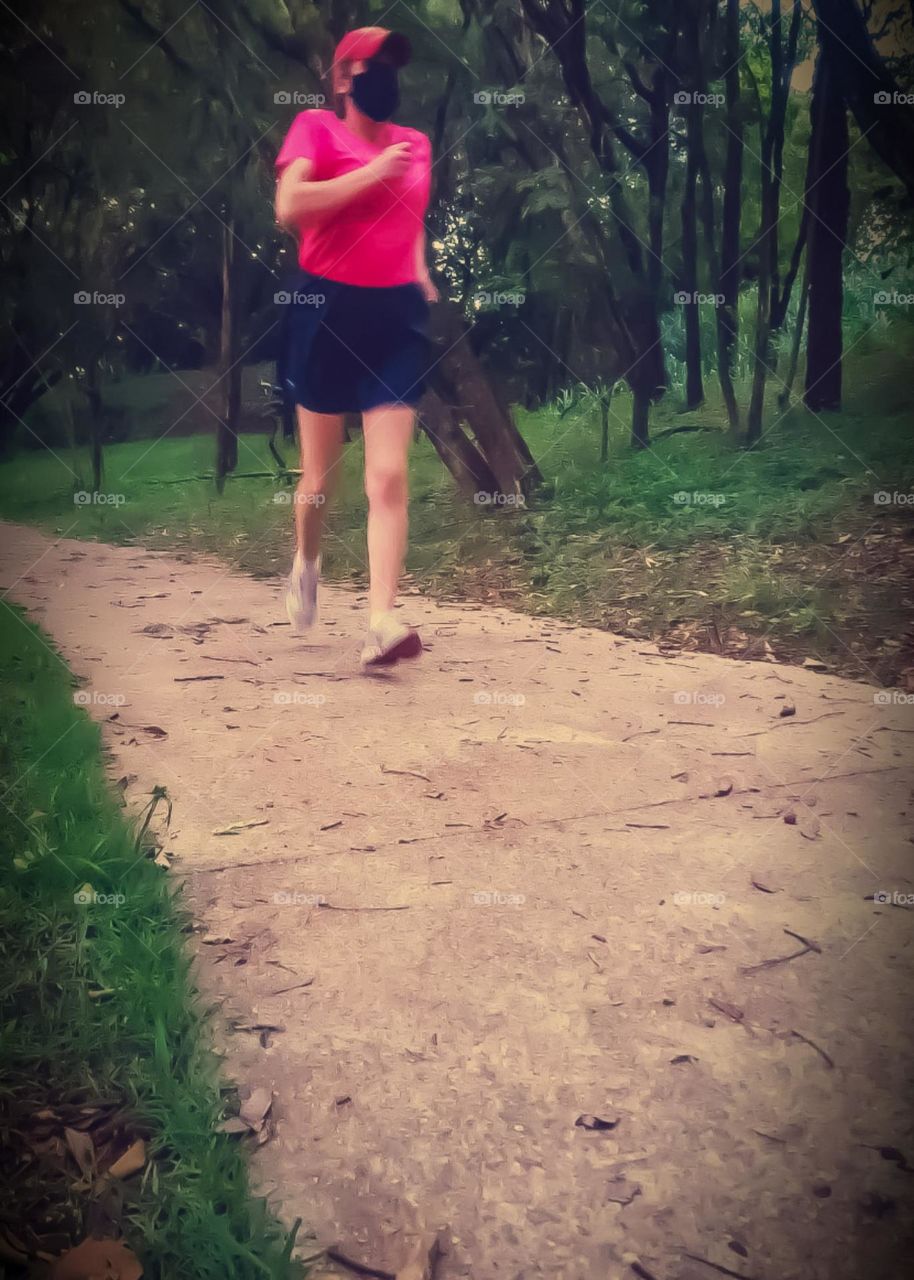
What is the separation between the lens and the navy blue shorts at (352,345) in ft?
7.83

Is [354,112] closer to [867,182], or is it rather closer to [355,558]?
[355,558]

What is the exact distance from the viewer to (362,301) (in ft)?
7.87

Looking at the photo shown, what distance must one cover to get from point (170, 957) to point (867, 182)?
2.27m

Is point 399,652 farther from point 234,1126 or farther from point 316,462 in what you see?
point 234,1126

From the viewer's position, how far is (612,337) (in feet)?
8.09

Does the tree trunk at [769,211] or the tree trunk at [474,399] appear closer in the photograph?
the tree trunk at [769,211]

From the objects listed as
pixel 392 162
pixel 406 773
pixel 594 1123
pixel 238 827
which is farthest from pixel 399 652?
pixel 594 1123


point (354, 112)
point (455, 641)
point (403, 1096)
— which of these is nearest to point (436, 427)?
point (455, 641)
